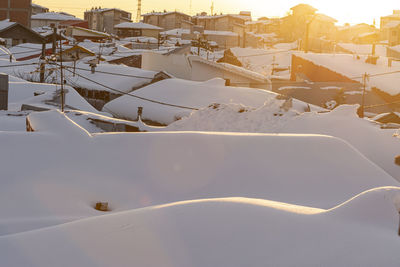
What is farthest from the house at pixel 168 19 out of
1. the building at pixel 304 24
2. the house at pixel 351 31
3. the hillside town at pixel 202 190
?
the hillside town at pixel 202 190

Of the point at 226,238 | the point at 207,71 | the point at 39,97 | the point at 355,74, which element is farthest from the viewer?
the point at 355,74

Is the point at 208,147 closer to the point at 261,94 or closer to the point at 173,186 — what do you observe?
the point at 173,186

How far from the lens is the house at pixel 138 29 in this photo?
84750 millimetres

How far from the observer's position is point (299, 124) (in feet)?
55.0

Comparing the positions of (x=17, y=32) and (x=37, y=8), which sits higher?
(x=37, y=8)

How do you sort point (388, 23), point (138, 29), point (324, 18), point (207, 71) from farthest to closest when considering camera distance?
point (324, 18)
point (388, 23)
point (138, 29)
point (207, 71)

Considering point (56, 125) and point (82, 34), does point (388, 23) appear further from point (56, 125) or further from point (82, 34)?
point (56, 125)

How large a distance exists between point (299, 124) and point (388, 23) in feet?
258

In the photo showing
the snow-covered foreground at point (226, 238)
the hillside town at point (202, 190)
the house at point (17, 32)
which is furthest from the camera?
the house at point (17, 32)

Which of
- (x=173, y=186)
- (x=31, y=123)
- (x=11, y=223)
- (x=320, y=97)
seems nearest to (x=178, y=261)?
(x=11, y=223)

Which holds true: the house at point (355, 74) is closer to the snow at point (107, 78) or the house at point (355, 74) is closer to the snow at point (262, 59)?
the snow at point (262, 59)

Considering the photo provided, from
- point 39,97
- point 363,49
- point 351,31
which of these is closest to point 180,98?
point 39,97

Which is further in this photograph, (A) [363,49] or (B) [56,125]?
(A) [363,49]

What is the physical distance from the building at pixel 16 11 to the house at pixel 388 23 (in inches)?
2382
